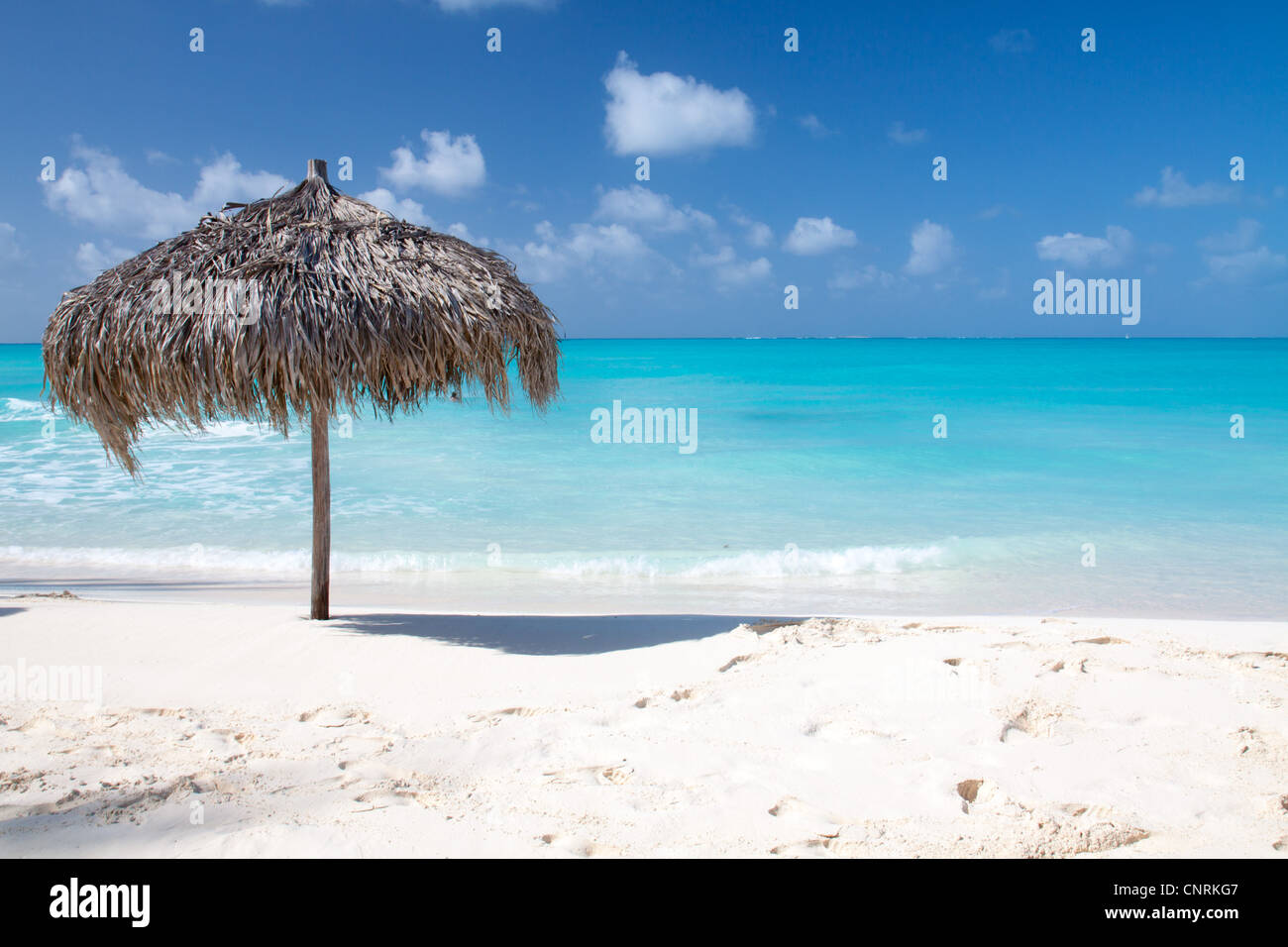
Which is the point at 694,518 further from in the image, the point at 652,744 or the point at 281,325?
the point at 652,744

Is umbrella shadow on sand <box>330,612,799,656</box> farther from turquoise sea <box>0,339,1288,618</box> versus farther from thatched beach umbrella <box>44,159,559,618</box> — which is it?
thatched beach umbrella <box>44,159,559,618</box>

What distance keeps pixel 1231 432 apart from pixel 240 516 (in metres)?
19.5

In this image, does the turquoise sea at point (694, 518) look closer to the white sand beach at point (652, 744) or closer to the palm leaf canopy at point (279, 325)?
the palm leaf canopy at point (279, 325)

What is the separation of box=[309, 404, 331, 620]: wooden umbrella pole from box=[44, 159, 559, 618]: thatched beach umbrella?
171 mm

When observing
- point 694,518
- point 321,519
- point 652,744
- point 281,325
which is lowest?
point 652,744

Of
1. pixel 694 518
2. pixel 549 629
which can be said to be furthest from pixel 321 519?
pixel 694 518

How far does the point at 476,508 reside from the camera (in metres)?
9.97

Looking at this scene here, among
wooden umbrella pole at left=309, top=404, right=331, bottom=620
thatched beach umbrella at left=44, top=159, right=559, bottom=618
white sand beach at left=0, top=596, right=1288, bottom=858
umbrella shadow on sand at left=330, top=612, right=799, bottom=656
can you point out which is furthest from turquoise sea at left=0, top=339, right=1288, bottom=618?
white sand beach at left=0, top=596, right=1288, bottom=858

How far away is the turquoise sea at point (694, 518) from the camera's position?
6746mm

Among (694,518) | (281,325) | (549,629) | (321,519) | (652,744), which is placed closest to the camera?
(652,744)

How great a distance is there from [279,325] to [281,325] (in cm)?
1

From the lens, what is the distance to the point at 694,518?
9289 mm
